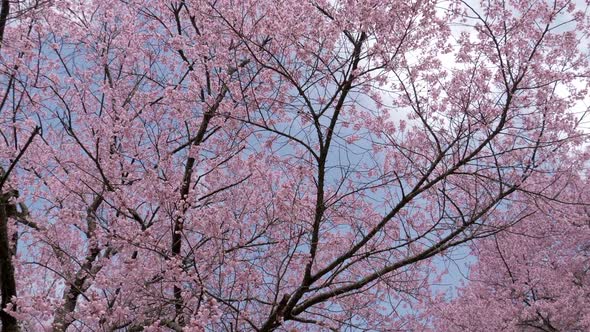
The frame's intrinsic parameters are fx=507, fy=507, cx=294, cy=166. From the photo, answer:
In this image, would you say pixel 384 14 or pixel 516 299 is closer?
pixel 384 14

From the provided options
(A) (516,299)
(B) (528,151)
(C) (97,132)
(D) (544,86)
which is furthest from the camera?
(A) (516,299)

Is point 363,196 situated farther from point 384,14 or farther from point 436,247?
point 384,14

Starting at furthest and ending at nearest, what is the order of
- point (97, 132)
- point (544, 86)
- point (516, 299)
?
point (516, 299) → point (97, 132) → point (544, 86)

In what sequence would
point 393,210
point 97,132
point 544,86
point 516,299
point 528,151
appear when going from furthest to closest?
point 516,299 < point 97,132 < point 528,151 < point 544,86 < point 393,210

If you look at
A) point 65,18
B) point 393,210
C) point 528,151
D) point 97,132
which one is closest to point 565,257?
point 528,151

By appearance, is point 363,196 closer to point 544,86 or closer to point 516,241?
point 544,86

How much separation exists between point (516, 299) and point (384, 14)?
1036cm

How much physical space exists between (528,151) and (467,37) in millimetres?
1840

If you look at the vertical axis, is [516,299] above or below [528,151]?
above

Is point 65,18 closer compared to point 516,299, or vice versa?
point 65,18

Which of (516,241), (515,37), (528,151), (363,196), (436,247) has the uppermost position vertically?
(516,241)

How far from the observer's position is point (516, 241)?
44.5 feet

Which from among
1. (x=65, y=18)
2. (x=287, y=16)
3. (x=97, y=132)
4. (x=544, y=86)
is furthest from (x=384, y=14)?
(x=65, y=18)

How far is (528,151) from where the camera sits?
716cm
